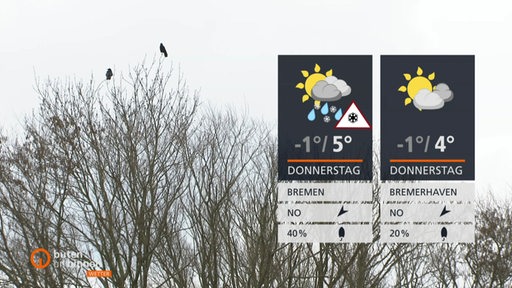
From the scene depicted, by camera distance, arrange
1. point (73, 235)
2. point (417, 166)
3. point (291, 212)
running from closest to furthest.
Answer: point (417, 166), point (73, 235), point (291, 212)

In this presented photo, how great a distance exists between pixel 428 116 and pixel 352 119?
1340mm

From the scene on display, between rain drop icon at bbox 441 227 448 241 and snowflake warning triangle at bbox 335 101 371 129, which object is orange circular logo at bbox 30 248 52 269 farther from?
rain drop icon at bbox 441 227 448 241

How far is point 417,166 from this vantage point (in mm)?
14383

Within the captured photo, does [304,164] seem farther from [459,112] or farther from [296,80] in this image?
[459,112]

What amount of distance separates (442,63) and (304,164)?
3.22 m

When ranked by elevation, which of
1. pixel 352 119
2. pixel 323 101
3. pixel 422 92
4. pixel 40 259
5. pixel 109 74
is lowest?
pixel 40 259

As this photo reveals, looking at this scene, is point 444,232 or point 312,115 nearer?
point 312,115

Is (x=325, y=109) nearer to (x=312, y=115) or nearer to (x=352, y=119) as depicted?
(x=312, y=115)

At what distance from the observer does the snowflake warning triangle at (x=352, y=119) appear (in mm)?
14781

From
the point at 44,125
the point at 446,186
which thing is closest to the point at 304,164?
the point at 446,186

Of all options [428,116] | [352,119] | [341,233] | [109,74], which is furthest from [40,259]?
[428,116]

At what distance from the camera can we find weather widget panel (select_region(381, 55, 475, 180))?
14.4 metres

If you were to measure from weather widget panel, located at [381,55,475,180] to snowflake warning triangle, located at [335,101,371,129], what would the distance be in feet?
1.40

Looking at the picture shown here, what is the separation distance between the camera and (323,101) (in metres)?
14.8
